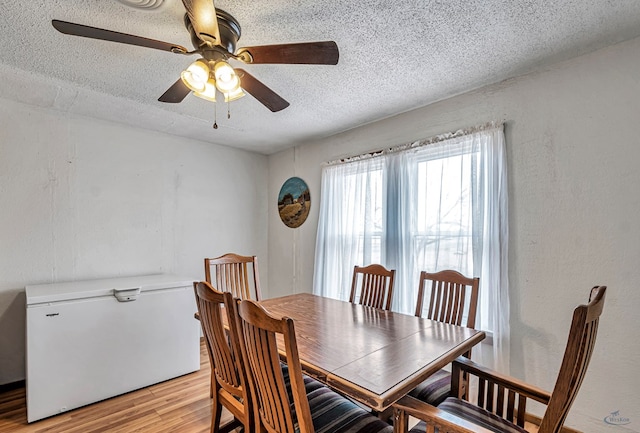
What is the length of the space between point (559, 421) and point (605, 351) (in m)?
1.30

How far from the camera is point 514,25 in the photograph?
64.9 inches

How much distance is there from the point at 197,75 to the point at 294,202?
8.20 ft

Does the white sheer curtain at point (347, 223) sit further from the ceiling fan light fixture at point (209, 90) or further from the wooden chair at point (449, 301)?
the ceiling fan light fixture at point (209, 90)

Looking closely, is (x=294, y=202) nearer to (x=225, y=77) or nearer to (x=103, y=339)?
(x=103, y=339)

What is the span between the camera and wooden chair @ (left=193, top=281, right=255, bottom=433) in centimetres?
144

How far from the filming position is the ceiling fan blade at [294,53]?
55.3 inches

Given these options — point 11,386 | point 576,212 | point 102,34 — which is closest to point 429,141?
point 576,212

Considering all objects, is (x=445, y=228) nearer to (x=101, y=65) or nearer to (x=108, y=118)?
(x=101, y=65)

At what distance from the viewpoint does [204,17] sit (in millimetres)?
1190

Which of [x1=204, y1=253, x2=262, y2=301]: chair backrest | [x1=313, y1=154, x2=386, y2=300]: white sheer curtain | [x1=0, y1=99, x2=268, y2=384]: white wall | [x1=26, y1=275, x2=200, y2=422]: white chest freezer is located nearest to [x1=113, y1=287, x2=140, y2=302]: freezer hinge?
[x1=26, y1=275, x2=200, y2=422]: white chest freezer

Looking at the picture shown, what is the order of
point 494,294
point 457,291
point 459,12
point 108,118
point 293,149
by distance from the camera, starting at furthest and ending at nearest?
1. point 293,149
2. point 108,118
3. point 494,294
4. point 457,291
5. point 459,12

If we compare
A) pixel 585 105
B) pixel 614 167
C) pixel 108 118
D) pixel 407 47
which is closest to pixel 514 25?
pixel 407 47

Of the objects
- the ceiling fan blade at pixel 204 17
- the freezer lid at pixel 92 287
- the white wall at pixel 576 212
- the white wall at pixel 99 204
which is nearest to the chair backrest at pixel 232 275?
the freezer lid at pixel 92 287

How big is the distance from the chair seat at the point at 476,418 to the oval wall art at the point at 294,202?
2.63 m
